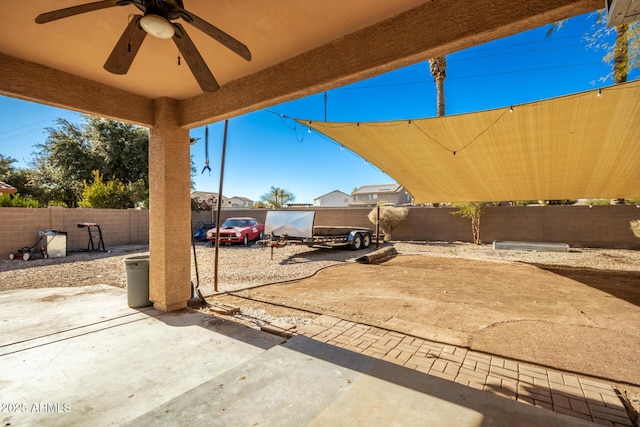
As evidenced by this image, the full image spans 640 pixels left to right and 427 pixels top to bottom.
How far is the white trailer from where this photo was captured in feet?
35.2

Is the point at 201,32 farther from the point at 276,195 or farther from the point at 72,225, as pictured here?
the point at 276,195

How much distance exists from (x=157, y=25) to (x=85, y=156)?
23430 millimetres

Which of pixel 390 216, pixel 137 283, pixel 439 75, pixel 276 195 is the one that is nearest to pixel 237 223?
pixel 390 216

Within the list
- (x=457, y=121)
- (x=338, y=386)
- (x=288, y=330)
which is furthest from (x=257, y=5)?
(x=457, y=121)

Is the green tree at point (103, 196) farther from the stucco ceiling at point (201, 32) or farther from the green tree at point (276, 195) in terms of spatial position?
the green tree at point (276, 195)

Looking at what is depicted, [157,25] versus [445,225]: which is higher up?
[157,25]

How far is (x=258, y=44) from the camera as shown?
2.85 meters

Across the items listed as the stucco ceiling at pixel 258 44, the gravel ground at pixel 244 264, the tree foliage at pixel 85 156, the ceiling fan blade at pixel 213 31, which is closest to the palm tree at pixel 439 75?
the gravel ground at pixel 244 264

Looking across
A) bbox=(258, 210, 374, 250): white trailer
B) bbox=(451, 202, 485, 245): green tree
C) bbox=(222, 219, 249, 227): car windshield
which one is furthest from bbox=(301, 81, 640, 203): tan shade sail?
bbox=(222, 219, 249, 227): car windshield

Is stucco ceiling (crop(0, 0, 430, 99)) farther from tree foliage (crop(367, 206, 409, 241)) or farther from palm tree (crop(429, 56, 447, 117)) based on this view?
palm tree (crop(429, 56, 447, 117))

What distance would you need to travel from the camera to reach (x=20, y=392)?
234 cm

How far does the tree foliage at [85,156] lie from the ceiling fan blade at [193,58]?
1988cm

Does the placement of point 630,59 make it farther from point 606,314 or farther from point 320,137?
point 320,137

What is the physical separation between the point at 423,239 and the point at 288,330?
42.3ft
